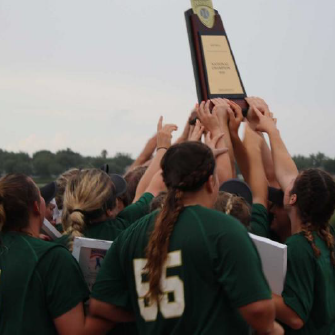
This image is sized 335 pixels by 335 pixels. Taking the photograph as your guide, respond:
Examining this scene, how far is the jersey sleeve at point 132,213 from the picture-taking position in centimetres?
319

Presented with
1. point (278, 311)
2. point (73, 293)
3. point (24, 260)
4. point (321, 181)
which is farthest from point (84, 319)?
point (321, 181)

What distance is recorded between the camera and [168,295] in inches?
85.6

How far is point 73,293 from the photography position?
8.21ft

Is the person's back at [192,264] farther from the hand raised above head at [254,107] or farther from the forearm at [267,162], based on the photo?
the forearm at [267,162]

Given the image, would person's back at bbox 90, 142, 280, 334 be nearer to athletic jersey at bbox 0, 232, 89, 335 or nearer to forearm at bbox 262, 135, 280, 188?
athletic jersey at bbox 0, 232, 89, 335

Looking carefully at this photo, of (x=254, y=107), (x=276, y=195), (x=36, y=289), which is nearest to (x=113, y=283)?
(x=36, y=289)

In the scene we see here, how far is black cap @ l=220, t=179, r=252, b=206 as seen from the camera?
3.12 meters

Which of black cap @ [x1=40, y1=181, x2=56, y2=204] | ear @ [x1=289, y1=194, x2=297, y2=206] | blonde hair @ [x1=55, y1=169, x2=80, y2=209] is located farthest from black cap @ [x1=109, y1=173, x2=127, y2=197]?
ear @ [x1=289, y1=194, x2=297, y2=206]

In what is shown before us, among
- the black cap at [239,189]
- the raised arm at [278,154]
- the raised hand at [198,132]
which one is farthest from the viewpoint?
the raised hand at [198,132]

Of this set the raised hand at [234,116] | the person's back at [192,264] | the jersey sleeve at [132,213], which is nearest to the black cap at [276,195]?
the raised hand at [234,116]

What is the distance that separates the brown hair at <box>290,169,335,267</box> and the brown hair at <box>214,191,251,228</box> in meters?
0.30

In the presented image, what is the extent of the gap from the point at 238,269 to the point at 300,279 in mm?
708

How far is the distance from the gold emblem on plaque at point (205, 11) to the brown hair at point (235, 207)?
192cm

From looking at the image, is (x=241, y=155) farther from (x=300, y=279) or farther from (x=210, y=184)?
(x=210, y=184)
